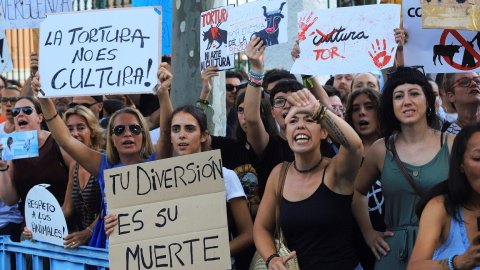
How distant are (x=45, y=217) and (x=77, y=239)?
291 mm

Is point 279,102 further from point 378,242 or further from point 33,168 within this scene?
point 33,168

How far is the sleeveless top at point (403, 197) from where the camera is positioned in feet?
13.0

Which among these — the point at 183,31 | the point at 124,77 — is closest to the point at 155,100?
the point at 183,31

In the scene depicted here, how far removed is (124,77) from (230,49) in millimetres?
962

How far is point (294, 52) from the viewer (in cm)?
502

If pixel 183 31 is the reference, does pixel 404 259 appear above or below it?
below

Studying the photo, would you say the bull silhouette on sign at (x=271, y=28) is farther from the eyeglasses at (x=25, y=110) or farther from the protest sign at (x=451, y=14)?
the eyeglasses at (x=25, y=110)

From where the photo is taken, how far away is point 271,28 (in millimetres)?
5094

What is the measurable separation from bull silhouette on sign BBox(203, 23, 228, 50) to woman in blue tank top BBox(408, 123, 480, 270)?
8.39ft

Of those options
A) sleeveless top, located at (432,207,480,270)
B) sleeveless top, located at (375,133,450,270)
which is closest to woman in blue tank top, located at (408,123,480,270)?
sleeveless top, located at (432,207,480,270)

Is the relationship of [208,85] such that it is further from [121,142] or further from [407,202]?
[407,202]

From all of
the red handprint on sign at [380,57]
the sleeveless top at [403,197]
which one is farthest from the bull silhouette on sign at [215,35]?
the sleeveless top at [403,197]

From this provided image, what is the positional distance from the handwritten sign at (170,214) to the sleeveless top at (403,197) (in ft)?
3.12

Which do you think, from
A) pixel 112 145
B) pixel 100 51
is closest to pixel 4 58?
pixel 100 51
